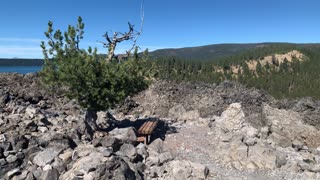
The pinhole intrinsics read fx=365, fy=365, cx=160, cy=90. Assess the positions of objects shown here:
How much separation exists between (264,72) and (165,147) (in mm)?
73424


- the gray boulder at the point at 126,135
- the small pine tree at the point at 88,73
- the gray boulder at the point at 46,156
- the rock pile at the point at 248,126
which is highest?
the small pine tree at the point at 88,73

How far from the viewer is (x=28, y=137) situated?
19.4m

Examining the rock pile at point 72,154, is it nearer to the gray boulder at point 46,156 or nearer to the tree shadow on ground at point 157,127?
the gray boulder at point 46,156

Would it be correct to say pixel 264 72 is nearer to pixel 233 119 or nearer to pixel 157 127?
pixel 233 119

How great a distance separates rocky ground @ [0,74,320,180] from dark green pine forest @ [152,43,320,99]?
34.2 m

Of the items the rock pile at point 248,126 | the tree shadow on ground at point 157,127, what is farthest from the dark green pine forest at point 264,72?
the tree shadow on ground at point 157,127

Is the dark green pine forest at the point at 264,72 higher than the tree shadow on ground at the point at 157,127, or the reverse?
the tree shadow on ground at the point at 157,127

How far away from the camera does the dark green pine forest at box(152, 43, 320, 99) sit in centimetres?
6869

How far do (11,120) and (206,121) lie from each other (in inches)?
528

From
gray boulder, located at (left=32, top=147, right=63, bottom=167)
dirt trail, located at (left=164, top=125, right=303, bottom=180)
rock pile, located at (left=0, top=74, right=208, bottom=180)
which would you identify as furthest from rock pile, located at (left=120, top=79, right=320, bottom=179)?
gray boulder, located at (left=32, top=147, right=63, bottom=167)

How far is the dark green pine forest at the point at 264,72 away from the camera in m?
68.7

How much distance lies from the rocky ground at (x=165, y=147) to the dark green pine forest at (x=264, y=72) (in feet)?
112

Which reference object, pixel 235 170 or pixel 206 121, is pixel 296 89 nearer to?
pixel 206 121

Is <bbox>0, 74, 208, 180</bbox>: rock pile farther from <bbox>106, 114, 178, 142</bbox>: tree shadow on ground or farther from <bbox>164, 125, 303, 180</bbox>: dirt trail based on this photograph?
<bbox>106, 114, 178, 142</bbox>: tree shadow on ground
